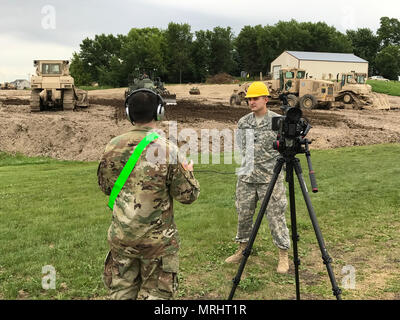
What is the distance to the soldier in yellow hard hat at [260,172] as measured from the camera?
512 centimetres

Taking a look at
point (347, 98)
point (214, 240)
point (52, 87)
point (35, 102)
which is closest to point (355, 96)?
point (347, 98)

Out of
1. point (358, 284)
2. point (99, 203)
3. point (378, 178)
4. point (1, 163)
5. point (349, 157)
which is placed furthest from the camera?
point (1, 163)

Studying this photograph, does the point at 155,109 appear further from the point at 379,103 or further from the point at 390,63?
the point at 390,63

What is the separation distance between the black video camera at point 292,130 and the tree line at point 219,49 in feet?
231

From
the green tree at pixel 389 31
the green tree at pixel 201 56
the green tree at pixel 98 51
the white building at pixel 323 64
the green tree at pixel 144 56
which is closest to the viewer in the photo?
the white building at pixel 323 64

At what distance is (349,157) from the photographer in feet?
46.6

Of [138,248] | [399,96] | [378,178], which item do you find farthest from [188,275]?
[399,96]

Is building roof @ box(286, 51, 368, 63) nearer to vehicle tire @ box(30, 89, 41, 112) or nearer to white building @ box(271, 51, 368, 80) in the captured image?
white building @ box(271, 51, 368, 80)

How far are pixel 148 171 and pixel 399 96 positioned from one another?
47135mm

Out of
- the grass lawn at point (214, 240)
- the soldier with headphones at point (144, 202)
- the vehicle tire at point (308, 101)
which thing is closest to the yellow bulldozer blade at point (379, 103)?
the vehicle tire at point (308, 101)

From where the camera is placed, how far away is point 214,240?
6.43 meters

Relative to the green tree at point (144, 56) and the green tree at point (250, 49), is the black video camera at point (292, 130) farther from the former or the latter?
the green tree at point (250, 49)

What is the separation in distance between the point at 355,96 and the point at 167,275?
30.3 m
